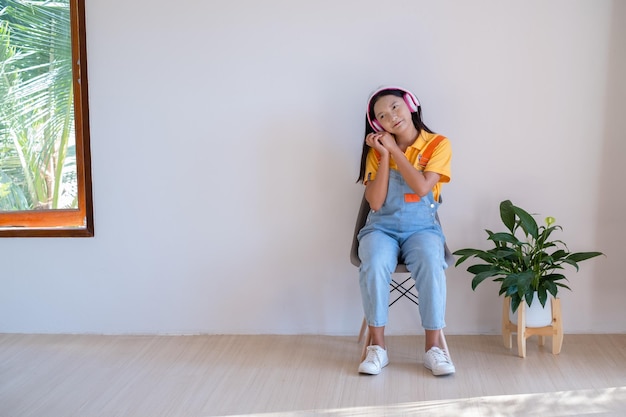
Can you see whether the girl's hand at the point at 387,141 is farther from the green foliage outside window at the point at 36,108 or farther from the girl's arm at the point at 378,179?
the green foliage outside window at the point at 36,108

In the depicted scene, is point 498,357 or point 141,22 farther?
point 141,22

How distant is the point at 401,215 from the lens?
8.44 feet

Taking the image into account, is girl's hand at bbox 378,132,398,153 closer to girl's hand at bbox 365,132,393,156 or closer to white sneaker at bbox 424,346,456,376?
girl's hand at bbox 365,132,393,156

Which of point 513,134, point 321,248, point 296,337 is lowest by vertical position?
point 296,337

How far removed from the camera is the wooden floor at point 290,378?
2.16 metres

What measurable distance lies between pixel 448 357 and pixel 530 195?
74cm

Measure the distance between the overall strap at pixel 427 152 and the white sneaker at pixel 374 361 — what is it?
2.19 ft

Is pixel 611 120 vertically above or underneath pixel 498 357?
above

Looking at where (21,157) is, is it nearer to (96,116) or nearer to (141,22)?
(96,116)

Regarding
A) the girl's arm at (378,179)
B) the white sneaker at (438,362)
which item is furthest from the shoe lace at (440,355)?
the girl's arm at (378,179)

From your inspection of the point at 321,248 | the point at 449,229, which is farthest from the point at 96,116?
the point at 449,229

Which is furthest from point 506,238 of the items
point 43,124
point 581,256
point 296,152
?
point 43,124

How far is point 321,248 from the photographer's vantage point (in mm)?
2838

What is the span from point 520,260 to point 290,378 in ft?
3.04
